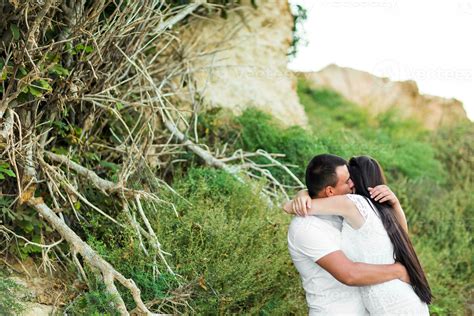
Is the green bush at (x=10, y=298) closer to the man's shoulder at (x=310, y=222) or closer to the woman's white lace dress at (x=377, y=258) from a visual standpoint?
the man's shoulder at (x=310, y=222)

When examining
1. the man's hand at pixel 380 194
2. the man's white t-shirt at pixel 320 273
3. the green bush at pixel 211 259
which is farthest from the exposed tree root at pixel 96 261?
the man's hand at pixel 380 194

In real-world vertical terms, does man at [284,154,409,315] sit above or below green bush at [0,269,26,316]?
above

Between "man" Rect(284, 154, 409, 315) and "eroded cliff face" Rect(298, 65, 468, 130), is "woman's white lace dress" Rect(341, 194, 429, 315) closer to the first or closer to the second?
"man" Rect(284, 154, 409, 315)

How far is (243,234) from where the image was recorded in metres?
5.14

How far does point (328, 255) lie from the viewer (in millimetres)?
4008

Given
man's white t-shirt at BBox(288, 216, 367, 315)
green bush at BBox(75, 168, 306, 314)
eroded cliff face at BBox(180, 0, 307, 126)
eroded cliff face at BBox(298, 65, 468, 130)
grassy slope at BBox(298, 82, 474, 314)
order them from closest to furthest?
man's white t-shirt at BBox(288, 216, 367, 315) → green bush at BBox(75, 168, 306, 314) → grassy slope at BBox(298, 82, 474, 314) → eroded cliff face at BBox(180, 0, 307, 126) → eroded cliff face at BBox(298, 65, 468, 130)

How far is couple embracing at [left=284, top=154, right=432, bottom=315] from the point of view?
4035 mm

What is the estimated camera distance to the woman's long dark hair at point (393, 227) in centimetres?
408

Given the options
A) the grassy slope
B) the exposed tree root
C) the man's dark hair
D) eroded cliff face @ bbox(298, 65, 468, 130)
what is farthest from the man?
eroded cliff face @ bbox(298, 65, 468, 130)

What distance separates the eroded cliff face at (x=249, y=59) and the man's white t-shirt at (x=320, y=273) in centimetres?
349

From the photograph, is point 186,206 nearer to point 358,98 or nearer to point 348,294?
point 348,294

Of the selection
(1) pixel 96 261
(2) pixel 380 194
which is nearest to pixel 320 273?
(2) pixel 380 194

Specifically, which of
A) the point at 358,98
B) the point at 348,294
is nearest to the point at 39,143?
the point at 348,294

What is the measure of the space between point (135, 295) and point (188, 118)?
301 cm
